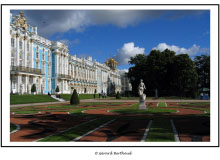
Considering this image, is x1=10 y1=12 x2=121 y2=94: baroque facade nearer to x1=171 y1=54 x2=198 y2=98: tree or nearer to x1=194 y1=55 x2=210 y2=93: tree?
x1=171 y1=54 x2=198 y2=98: tree

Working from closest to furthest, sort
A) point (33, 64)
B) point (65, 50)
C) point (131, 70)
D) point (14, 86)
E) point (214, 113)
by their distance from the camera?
point (214, 113)
point (14, 86)
point (33, 64)
point (65, 50)
point (131, 70)

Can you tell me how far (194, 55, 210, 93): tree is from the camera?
58.4 m

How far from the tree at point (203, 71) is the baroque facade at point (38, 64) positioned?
38789mm

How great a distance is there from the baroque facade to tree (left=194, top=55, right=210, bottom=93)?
38.8 metres

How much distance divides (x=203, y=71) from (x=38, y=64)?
1870 inches

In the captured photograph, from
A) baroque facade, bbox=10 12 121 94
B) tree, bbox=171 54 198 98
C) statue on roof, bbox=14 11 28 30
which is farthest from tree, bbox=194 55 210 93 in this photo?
statue on roof, bbox=14 11 28 30

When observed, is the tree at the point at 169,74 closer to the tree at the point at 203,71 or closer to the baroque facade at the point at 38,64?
the tree at the point at 203,71

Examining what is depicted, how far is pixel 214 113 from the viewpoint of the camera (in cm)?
693

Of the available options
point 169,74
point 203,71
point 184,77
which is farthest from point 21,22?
point 203,71

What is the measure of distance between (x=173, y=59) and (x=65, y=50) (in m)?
30.7

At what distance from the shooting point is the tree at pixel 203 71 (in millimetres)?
58384
